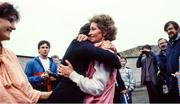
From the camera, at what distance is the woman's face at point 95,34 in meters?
4.54

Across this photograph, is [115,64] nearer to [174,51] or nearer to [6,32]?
[6,32]

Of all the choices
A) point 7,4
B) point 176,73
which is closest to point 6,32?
point 7,4

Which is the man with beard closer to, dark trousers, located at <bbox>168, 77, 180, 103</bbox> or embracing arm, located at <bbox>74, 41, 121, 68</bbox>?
dark trousers, located at <bbox>168, 77, 180, 103</bbox>

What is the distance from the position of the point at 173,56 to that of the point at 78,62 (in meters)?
3.84

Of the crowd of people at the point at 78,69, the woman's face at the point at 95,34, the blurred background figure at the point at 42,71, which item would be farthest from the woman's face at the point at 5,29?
the blurred background figure at the point at 42,71

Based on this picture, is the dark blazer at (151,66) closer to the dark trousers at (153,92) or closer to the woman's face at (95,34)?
the dark trousers at (153,92)

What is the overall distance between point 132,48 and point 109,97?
2643cm

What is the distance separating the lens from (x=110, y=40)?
4.64 metres

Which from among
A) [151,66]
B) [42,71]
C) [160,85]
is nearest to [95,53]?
[42,71]

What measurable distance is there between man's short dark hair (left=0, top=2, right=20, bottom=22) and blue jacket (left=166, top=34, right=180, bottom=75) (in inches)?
179

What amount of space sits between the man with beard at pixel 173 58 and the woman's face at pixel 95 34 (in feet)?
10.9

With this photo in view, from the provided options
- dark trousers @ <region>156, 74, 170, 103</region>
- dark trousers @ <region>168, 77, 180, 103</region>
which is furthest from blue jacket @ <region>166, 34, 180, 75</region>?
dark trousers @ <region>156, 74, 170, 103</region>

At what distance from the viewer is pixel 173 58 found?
7879mm

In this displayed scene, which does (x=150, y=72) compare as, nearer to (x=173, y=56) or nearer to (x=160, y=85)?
(x=160, y=85)
